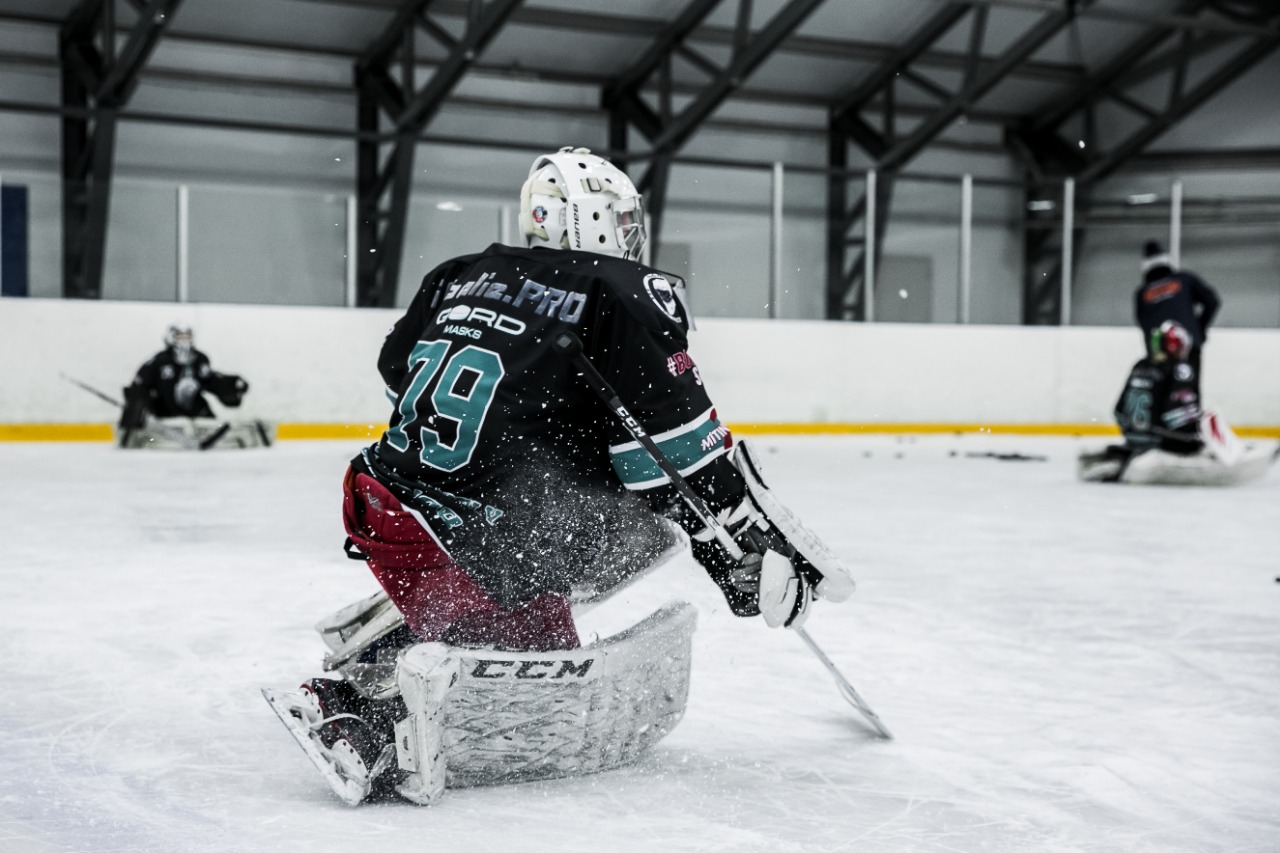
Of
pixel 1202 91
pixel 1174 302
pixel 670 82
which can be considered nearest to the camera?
pixel 1174 302

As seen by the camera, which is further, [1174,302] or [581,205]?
[1174,302]

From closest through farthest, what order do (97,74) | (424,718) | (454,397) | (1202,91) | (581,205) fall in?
(424,718), (454,397), (581,205), (97,74), (1202,91)

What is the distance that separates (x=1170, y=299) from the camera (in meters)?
8.19

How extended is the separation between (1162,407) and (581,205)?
18.2ft

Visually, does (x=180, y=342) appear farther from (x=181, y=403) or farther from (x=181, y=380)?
(x=181, y=403)

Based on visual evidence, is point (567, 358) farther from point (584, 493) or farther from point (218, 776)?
point (218, 776)

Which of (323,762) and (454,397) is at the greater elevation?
(454,397)

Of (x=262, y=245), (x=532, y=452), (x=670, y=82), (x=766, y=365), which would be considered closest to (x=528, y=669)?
(x=532, y=452)

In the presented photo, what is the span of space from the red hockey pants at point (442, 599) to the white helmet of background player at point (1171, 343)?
5.65 m

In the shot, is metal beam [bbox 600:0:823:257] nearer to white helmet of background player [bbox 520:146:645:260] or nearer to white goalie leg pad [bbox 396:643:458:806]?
white helmet of background player [bbox 520:146:645:260]

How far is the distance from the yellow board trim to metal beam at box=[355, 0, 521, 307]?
987 millimetres

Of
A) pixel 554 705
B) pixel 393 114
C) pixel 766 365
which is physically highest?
pixel 393 114

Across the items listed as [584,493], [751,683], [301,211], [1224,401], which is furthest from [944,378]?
[584,493]

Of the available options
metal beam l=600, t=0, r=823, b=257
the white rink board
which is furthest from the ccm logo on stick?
metal beam l=600, t=0, r=823, b=257
